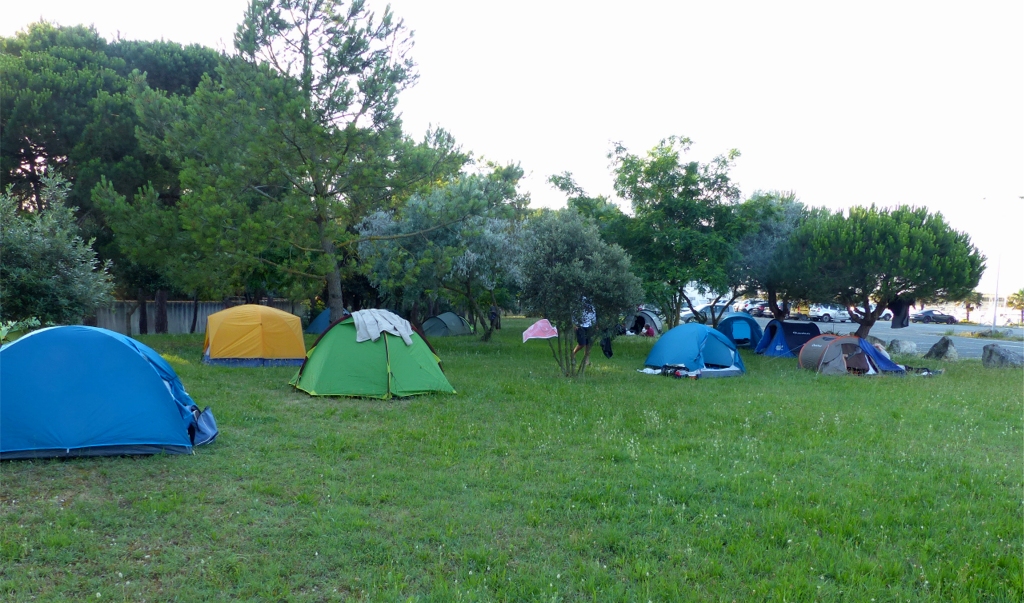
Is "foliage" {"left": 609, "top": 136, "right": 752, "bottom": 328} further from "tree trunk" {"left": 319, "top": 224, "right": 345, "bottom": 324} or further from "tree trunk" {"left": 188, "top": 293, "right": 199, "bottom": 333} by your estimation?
"tree trunk" {"left": 188, "top": 293, "right": 199, "bottom": 333}

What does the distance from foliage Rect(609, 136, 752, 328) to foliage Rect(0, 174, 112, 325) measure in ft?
43.1

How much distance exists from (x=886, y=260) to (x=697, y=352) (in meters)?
6.74

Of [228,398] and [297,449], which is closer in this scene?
[297,449]

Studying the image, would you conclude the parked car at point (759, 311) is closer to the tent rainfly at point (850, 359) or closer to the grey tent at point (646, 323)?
the grey tent at point (646, 323)

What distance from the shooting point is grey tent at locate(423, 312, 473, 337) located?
2661 cm

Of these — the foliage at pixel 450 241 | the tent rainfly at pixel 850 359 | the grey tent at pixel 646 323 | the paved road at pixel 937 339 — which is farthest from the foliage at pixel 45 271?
the paved road at pixel 937 339

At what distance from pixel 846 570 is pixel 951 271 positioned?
1597 centimetres

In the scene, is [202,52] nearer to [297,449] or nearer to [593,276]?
[593,276]

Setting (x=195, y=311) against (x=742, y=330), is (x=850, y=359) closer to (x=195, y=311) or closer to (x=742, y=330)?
(x=742, y=330)

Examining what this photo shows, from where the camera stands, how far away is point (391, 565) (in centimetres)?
437

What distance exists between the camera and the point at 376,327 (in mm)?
10883

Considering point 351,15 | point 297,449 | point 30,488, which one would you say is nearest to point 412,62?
point 351,15

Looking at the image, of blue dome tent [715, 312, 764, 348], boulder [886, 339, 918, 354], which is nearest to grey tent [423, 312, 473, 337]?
blue dome tent [715, 312, 764, 348]

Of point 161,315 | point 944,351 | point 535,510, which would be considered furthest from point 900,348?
point 161,315
